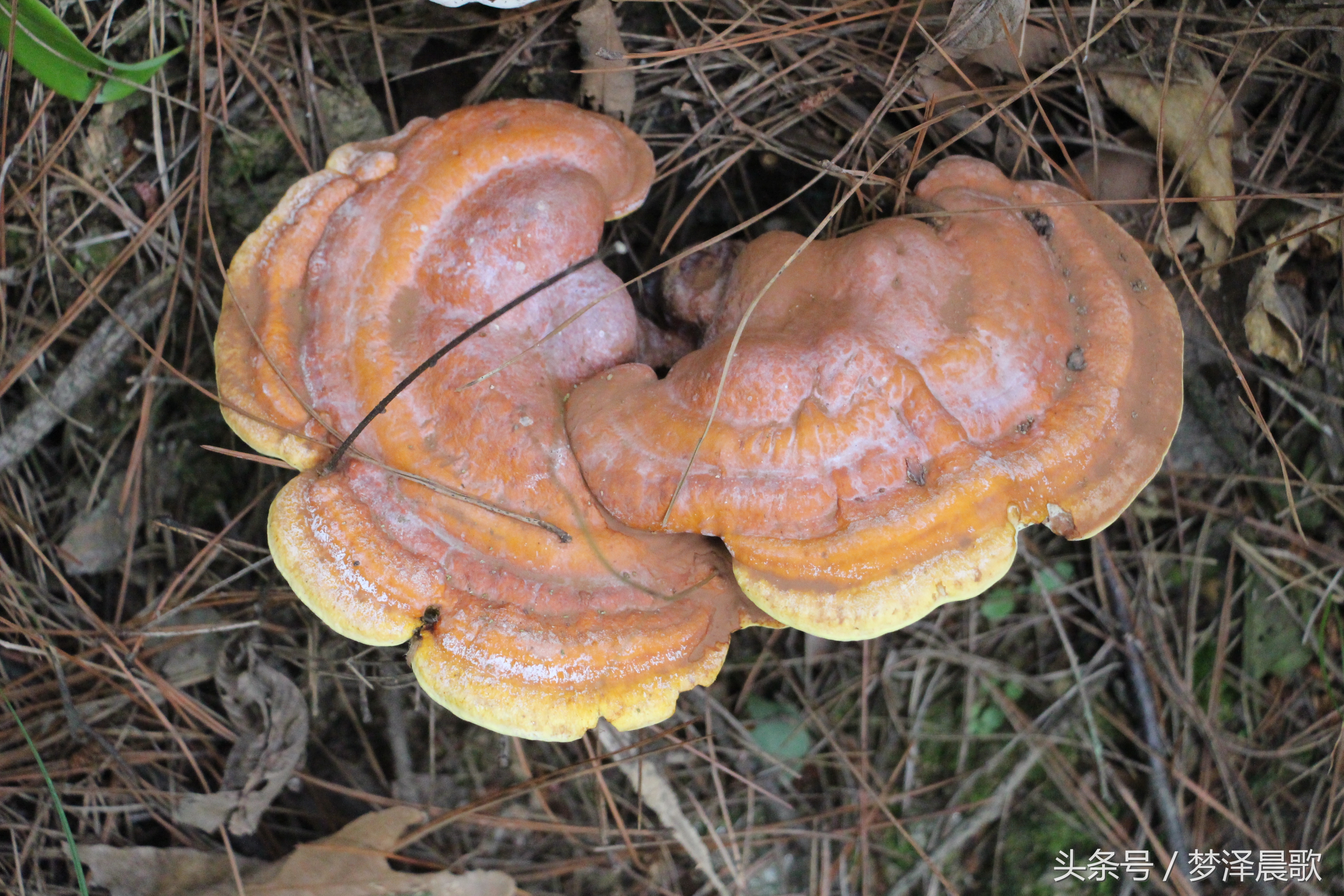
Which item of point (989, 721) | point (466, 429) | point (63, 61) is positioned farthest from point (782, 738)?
point (63, 61)

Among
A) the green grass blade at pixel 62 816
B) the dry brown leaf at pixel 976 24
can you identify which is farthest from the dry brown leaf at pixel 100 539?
the dry brown leaf at pixel 976 24

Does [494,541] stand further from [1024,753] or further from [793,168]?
[1024,753]

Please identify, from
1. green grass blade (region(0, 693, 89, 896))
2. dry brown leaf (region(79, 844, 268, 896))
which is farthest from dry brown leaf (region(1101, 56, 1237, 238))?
dry brown leaf (region(79, 844, 268, 896))

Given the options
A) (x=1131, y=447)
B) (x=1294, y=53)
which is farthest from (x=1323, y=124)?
(x=1131, y=447)

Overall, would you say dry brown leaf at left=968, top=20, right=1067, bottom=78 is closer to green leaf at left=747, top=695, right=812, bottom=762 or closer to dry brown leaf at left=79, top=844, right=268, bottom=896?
green leaf at left=747, top=695, right=812, bottom=762

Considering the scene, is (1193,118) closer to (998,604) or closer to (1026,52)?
(1026,52)
